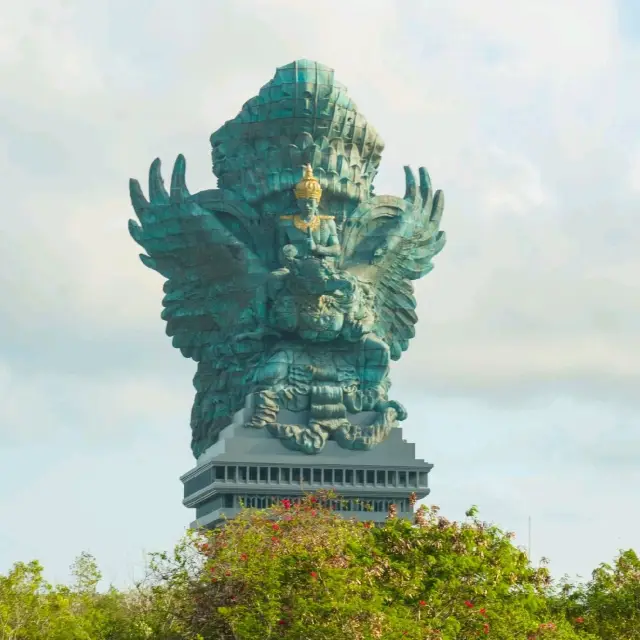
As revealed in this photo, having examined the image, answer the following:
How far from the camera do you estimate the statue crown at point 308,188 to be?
186250 mm

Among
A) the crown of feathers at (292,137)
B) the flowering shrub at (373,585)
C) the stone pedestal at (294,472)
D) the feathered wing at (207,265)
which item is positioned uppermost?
the crown of feathers at (292,137)

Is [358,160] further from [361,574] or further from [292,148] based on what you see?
[361,574]

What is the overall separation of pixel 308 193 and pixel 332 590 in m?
103

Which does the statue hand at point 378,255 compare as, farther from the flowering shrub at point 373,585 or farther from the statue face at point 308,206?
the flowering shrub at point 373,585

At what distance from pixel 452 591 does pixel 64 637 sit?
2096 cm

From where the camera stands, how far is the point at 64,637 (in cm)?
9994

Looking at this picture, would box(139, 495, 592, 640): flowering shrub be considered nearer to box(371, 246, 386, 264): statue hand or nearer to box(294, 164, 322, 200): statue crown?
box(294, 164, 322, 200): statue crown

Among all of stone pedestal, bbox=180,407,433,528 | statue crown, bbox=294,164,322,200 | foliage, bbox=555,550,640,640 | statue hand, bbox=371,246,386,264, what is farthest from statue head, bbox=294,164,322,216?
foliage, bbox=555,550,640,640

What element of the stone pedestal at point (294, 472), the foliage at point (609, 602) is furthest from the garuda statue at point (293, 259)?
the foliage at point (609, 602)

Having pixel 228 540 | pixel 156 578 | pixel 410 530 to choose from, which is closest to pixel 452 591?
pixel 410 530

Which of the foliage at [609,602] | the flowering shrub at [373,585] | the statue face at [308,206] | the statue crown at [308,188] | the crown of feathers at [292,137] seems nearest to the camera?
the flowering shrub at [373,585]

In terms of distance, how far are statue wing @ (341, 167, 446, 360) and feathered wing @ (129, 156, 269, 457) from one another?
28.7 ft

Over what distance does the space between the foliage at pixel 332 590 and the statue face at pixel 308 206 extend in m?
84.7

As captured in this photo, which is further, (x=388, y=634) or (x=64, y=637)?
(x=64, y=637)
